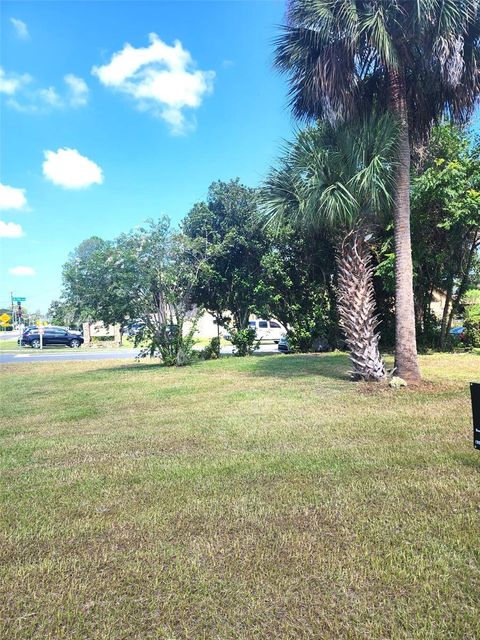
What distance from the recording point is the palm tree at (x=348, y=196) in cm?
901

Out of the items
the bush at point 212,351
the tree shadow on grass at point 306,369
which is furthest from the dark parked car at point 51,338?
the tree shadow on grass at point 306,369

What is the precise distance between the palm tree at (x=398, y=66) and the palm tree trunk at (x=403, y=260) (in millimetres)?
19

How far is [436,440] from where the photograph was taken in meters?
5.36

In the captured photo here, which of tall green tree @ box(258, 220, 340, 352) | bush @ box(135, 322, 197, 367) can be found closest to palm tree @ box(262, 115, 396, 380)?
bush @ box(135, 322, 197, 367)

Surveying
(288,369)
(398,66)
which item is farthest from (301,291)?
(398,66)

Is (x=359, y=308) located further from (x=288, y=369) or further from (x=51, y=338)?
(x=51, y=338)

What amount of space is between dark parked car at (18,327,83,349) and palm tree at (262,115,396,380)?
94.1 feet

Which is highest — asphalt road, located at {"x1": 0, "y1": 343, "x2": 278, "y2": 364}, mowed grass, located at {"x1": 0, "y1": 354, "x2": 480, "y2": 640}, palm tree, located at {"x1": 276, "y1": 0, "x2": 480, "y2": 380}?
palm tree, located at {"x1": 276, "y1": 0, "x2": 480, "y2": 380}

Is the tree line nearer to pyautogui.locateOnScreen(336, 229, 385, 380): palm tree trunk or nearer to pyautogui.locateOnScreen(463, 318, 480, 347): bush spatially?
pyautogui.locateOnScreen(336, 229, 385, 380): palm tree trunk

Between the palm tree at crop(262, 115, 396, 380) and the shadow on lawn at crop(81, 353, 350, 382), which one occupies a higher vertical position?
the palm tree at crop(262, 115, 396, 380)

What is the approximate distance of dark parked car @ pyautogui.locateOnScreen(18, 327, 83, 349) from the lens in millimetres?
34438

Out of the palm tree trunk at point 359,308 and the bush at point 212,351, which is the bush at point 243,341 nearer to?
the bush at point 212,351

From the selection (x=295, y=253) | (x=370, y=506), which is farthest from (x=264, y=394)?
(x=295, y=253)

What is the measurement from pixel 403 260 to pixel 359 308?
133 cm
